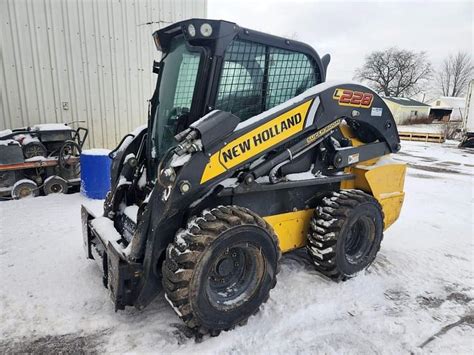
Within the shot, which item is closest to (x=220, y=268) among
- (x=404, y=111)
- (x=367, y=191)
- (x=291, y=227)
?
(x=291, y=227)

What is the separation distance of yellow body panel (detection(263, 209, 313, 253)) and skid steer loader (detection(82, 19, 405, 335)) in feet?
0.05

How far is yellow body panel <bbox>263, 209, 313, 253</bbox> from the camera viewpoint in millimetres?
3594

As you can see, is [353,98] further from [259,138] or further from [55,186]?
[55,186]

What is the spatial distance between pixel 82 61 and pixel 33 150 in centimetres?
265

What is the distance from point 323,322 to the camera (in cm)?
312

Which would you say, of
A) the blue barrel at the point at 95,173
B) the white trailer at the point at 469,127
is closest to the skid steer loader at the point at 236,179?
the blue barrel at the point at 95,173

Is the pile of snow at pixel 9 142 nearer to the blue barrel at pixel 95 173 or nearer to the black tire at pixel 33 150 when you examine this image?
the black tire at pixel 33 150

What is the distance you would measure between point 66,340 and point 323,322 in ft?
7.15

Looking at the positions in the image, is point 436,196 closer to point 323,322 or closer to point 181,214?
point 323,322

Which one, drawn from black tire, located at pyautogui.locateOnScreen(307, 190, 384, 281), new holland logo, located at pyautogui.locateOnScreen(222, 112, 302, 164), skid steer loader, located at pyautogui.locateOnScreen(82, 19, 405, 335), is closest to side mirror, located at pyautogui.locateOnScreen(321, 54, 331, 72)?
skid steer loader, located at pyautogui.locateOnScreen(82, 19, 405, 335)

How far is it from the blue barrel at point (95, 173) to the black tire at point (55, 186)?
0.62 meters

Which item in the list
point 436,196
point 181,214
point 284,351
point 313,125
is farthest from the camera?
point 436,196

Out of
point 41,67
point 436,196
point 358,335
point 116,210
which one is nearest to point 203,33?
point 116,210

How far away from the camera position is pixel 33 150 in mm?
6730
